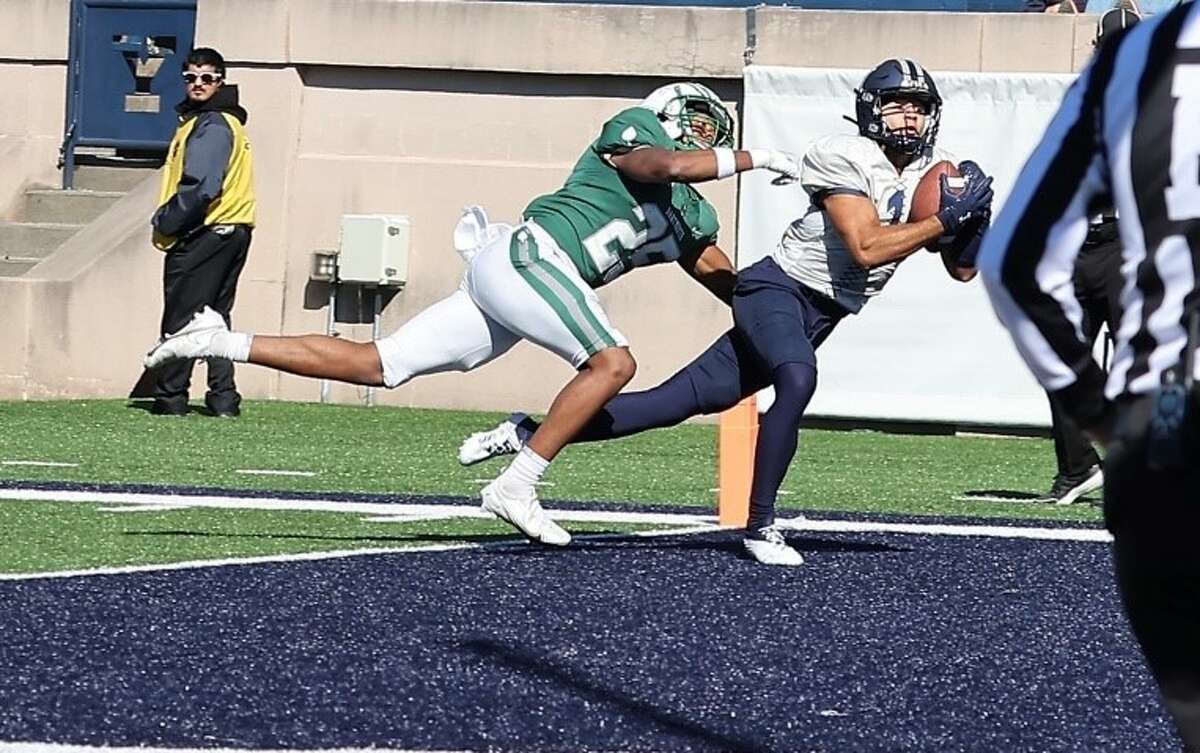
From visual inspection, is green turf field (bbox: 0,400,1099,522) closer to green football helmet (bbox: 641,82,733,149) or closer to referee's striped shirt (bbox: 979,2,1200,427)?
green football helmet (bbox: 641,82,733,149)

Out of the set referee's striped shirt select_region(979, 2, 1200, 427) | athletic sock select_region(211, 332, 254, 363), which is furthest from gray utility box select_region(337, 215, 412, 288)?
referee's striped shirt select_region(979, 2, 1200, 427)

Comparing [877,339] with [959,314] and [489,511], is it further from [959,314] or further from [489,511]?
[489,511]

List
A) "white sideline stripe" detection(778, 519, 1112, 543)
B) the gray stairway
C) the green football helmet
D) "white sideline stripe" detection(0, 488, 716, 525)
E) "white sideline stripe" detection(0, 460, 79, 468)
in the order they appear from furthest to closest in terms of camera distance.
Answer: the gray stairway, "white sideline stripe" detection(0, 460, 79, 468), "white sideline stripe" detection(0, 488, 716, 525), "white sideline stripe" detection(778, 519, 1112, 543), the green football helmet

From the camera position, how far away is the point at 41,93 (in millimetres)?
16375

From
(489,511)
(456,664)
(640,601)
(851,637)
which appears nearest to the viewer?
(456,664)

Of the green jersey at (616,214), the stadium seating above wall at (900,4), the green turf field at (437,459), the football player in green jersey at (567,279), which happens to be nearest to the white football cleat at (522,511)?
the football player in green jersey at (567,279)

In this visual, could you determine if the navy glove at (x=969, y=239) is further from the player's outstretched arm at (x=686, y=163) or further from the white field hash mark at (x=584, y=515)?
the white field hash mark at (x=584, y=515)

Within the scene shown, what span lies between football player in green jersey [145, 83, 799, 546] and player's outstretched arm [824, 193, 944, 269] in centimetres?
29

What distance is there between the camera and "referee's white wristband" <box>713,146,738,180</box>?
23.3 feet

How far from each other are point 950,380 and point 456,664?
9185mm

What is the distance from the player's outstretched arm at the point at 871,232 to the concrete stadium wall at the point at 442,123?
7.47 m

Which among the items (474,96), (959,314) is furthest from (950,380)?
(474,96)

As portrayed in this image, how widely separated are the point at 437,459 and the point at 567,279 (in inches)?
179

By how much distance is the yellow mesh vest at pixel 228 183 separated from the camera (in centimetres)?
1329
